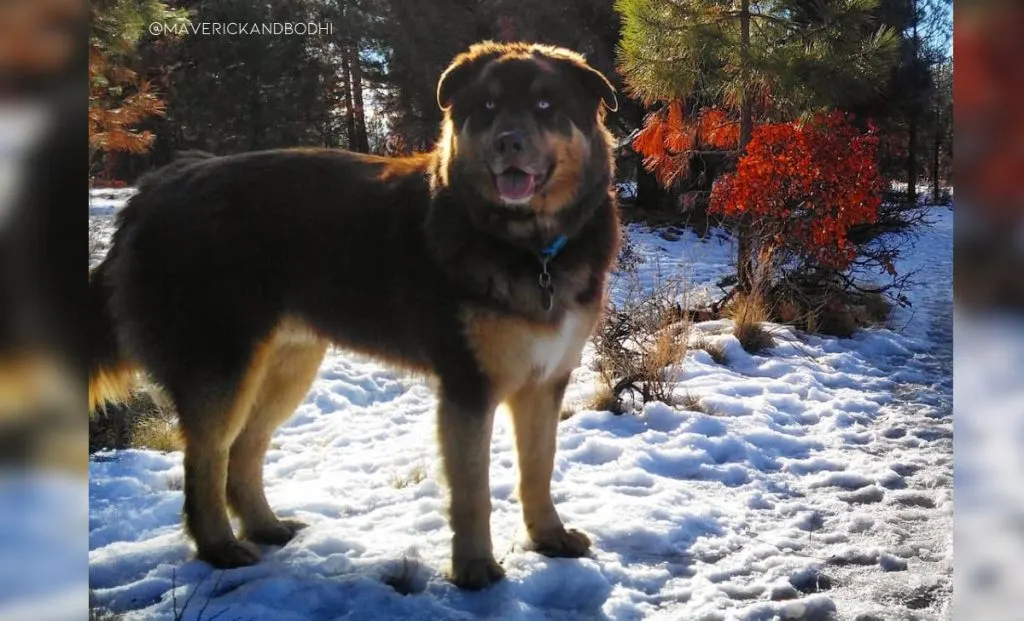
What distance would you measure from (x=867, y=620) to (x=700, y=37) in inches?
83.2

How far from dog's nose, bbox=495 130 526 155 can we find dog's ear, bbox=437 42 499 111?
1.00 feet

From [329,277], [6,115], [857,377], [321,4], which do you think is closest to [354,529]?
[329,277]

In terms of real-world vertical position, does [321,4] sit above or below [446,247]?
above

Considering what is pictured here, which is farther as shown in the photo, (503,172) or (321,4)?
(321,4)

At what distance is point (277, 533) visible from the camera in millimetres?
2350

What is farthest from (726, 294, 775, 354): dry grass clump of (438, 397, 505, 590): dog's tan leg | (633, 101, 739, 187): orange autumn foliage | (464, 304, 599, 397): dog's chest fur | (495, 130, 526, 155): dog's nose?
(495, 130, 526, 155): dog's nose

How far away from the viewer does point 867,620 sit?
6.50ft

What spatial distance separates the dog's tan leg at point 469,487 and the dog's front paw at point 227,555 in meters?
0.63

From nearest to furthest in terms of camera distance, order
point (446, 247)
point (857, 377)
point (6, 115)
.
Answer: point (6, 115)
point (446, 247)
point (857, 377)

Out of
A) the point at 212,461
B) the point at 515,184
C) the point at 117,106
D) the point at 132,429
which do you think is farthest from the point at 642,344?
the point at 117,106

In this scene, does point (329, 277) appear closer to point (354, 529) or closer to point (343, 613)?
point (354, 529)

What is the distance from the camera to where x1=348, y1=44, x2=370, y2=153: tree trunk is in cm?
240

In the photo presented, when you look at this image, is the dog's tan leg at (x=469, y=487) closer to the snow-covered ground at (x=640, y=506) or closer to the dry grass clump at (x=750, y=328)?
the snow-covered ground at (x=640, y=506)

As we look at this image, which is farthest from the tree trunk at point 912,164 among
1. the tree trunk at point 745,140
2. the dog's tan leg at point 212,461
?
the dog's tan leg at point 212,461
